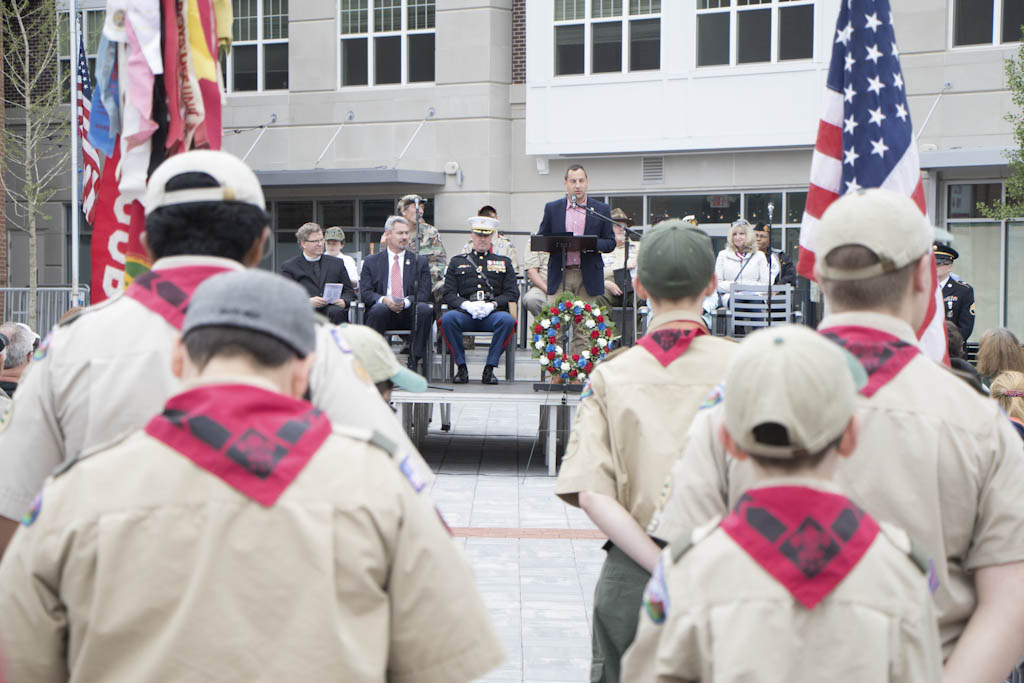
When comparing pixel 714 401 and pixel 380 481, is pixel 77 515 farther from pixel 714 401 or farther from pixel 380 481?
pixel 714 401

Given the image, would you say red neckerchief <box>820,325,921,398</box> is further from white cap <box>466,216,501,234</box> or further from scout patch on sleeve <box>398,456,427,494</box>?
white cap <box>466,216,501,234</box>

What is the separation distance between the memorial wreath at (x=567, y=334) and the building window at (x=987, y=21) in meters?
12.2

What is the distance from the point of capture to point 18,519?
8.66ft

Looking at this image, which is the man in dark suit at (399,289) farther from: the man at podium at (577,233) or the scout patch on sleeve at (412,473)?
the scout patch on sleeve at (412,473)

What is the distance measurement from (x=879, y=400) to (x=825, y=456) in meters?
0.43

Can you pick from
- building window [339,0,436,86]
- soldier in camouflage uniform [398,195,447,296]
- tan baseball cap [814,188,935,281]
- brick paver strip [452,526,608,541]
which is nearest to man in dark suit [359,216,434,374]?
soldier in camouflage uniform [398,195,447,296]

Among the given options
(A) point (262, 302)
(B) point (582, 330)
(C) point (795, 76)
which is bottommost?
(B) point (582, 330)

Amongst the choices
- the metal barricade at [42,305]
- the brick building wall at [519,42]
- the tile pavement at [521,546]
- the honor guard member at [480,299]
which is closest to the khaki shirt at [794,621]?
the tile pavement at [521,546]

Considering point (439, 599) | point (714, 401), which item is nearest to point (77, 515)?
point (439, 599)

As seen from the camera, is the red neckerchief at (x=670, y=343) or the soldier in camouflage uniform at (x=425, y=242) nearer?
the red neckerchief at (x=670, y=343)

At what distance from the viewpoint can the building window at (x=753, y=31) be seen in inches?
847

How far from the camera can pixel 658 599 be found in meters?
2.19

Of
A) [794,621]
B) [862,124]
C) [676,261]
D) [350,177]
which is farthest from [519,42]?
[794,621]

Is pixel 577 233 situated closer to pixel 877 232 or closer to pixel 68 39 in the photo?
pixel 877 232
